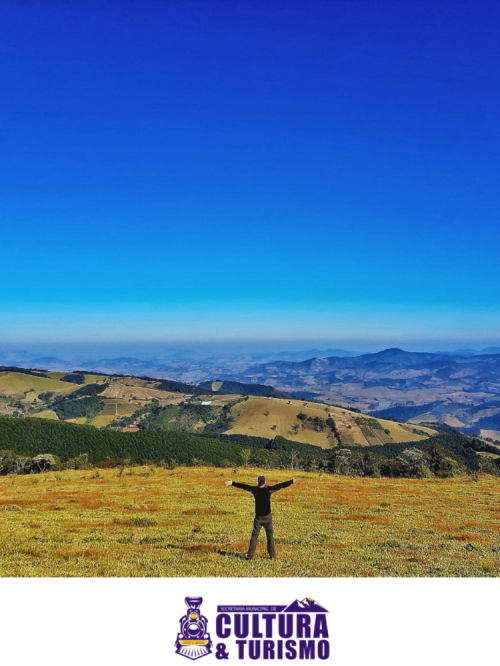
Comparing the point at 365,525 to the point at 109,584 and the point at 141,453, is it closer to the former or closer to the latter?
the point at 109,584

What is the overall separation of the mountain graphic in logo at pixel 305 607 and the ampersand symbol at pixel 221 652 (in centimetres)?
156

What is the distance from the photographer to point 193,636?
9320 millimetres

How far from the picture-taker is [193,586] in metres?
10.3

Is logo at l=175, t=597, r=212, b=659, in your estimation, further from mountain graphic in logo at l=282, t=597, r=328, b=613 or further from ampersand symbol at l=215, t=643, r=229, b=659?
mountain graphic in logo at l=282, t=597, r=328, b=613

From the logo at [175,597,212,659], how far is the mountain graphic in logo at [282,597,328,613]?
1.92 metres

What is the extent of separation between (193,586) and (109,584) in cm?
232

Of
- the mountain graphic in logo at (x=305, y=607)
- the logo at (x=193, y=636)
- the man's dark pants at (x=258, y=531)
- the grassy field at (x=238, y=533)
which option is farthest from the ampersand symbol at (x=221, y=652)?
the man's dark pants at (x=258, y=531)

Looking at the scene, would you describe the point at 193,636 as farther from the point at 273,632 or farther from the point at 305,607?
the point at 305,607

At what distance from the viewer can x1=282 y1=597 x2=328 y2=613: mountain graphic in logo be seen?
31.0 ft

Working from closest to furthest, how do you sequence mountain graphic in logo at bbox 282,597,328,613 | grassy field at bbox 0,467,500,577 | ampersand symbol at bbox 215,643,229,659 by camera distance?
ampersand symbol at bbox 215,643,229,659 < mountain graphic in logo at bbox 282,597,328,613 < grassy field at bbox 0,467,500,577

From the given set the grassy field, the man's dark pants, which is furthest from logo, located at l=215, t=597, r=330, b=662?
the man's dark pants


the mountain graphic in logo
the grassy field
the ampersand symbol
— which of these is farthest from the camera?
the grassy field

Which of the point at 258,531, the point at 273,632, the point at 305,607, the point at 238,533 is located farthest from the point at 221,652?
the point at 238,533

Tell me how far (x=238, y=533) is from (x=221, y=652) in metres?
7.68
